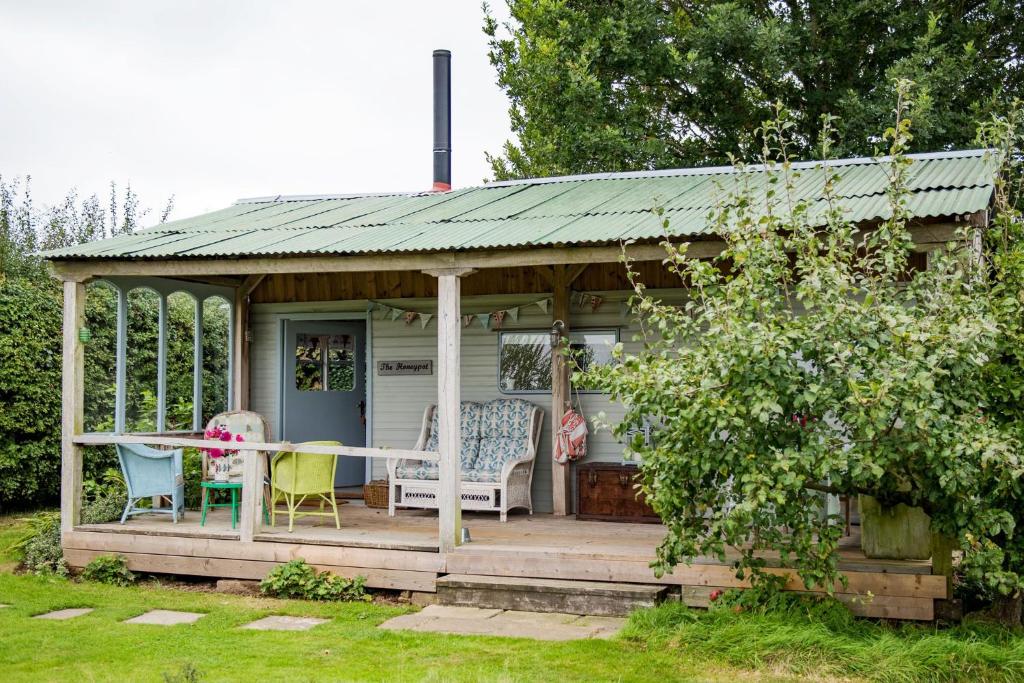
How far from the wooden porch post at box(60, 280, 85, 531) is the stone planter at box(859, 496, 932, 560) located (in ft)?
20.0

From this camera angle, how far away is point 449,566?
7.40 meters

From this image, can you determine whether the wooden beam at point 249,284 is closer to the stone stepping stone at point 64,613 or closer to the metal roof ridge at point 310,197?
the metal roof ridge at point 310,197

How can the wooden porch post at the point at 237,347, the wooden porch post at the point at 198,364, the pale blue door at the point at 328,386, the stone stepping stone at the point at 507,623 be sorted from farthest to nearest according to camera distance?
the pale blue door at the point at 328,386 < the wooden porch post at the point at 237,347 < the wooden porch post at the point at 198,364 < the stone stepping stone at the point at 507,623

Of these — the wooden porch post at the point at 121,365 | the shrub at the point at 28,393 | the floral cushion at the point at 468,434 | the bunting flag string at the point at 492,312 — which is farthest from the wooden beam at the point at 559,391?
the shrub at the point at 28,393

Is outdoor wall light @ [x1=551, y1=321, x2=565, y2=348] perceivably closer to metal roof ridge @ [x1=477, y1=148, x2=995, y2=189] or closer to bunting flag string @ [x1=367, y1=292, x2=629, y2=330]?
bunting flag string @ [x1=367, y1=292, x2=629, y2=330]

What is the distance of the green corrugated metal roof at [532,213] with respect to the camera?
7180 mm

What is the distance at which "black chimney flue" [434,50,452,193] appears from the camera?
11.7m

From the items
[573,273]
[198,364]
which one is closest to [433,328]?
[573,273]

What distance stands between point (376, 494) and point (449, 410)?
2.75 m

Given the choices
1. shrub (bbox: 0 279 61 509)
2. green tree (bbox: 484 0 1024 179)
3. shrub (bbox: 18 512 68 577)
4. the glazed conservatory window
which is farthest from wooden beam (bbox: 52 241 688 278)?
green tree (bbox: 484 0 1024 179)

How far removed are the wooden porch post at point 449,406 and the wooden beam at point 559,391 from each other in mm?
1912

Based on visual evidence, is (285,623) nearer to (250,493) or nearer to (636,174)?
(250,493)

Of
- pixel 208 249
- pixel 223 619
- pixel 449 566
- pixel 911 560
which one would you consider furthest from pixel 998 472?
pixel 208 249

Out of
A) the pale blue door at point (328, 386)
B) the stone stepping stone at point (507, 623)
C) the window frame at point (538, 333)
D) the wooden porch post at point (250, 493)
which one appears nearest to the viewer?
the stone stepping stone at point (507, 623)
